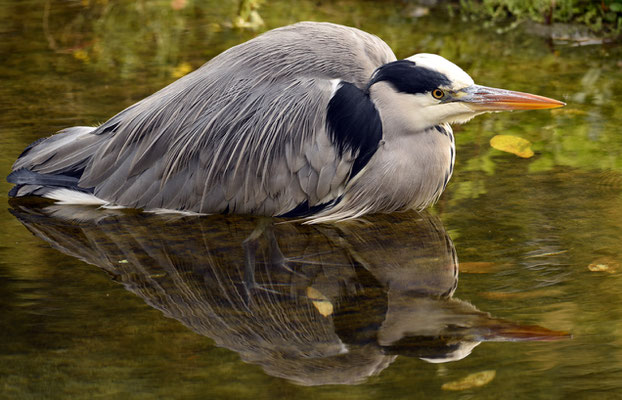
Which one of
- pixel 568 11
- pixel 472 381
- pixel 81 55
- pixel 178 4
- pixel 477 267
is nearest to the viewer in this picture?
pixel 472 381

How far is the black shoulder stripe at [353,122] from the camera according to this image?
424cm

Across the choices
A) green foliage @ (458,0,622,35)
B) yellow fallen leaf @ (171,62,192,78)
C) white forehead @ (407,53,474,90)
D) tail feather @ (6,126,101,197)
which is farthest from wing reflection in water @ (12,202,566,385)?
green foliage @ (458,0,622,35)

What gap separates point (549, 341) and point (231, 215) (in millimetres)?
1852

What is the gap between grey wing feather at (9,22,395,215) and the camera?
4305 mm

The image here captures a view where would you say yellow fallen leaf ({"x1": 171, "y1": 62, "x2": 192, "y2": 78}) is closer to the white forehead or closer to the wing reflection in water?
the wing reflection in water

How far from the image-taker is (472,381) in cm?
300

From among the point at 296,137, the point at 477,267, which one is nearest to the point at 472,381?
the point at 477,267

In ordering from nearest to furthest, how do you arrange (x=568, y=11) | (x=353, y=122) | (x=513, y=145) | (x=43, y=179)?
(x=353, y=122) < (x=43, y=179) < (x=513, y=145) < (x=568, y=11)

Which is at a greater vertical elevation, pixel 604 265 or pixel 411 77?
pixel 411 77

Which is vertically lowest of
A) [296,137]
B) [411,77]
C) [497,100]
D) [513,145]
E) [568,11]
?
[513,145]

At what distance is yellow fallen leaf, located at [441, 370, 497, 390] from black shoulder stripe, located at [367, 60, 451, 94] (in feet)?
5.12

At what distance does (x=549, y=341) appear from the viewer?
3.25 m

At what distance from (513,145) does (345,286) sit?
72.5 inches

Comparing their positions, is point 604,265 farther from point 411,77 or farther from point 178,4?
point 178,4
